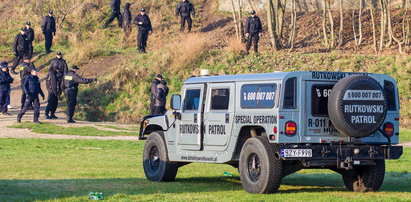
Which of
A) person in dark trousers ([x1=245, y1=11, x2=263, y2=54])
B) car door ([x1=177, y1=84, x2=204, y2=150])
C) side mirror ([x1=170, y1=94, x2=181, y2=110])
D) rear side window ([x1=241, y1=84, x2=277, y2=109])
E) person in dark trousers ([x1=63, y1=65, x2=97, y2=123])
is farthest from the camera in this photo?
person in dark trousers ([x1=245, y1=11, x2=263, y2=54])

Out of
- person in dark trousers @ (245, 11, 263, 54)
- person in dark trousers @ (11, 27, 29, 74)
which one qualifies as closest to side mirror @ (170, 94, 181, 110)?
person in dark trousers @ (245, 11, 263, 54)

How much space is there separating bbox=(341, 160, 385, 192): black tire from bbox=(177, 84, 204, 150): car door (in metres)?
2.69

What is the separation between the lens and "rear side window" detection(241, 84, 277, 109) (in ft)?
41.7

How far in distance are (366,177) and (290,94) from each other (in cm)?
209

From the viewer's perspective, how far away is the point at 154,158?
15570 millimetres

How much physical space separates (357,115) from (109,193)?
4.00 meters

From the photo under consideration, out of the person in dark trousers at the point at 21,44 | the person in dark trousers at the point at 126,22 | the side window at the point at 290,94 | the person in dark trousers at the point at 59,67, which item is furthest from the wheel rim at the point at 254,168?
the person in dark trousers at the point at 126,22

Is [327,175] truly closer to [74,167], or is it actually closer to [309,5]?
[74,167]

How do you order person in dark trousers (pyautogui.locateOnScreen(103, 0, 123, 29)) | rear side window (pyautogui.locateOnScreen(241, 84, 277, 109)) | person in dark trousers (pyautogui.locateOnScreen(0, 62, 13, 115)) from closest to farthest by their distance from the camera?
rear side window (pyautogui.locateOnScreen(241, 84, 277, 109))
person in dark trousers (pyautogui.locateOnScreen(0, 62, 13, 115))
person in dark trousers (pyautogui.locateOnScreen(103, 0, 123, 29))

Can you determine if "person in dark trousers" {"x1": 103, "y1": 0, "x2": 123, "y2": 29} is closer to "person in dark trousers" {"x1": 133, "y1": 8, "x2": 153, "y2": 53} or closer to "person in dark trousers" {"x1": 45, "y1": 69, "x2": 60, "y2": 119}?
"person in dark trousers" {"x1": 133, "y1": 8, "x2": 153, "y2": 53}

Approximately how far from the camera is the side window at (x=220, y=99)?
13.7 meters

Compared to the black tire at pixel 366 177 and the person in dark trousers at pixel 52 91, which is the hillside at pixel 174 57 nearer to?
the person in dark trousers at pixel 52 91

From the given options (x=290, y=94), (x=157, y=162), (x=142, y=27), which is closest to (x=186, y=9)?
(x=142, y=27)

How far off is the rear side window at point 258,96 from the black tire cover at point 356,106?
0.91m
